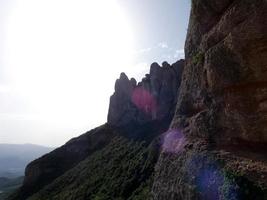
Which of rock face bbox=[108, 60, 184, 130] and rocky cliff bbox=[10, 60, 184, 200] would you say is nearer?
rocky cliff bbox=[10, 60, 184, 200]

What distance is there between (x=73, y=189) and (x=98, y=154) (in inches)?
807

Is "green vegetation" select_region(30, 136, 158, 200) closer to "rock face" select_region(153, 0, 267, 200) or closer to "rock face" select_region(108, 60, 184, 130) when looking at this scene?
"rock face" select_region(108, 60, 184, 130)

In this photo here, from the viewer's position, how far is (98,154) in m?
93.8

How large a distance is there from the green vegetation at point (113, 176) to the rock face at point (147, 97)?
13078 millimetres

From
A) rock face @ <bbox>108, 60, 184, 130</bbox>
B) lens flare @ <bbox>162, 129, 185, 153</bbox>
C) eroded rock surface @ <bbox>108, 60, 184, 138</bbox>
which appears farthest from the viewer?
rock face @ <bbox>108, 60, 184, 130</bbox>

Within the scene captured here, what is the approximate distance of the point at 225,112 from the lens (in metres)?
18.9

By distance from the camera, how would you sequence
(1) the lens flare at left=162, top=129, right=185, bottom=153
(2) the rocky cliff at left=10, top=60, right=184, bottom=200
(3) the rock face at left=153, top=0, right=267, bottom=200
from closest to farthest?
1. (3) the rock face at left=153, top=0, right=267, bottom=200
2. (1) the lens flare at left=162, top=129, right=185, bottom=153
3. (2) the rocky cliff at left=10, top=60, right=184, bottom=200

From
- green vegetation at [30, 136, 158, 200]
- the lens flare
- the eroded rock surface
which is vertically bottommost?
green vegetation at [30, 136, 158, 200]

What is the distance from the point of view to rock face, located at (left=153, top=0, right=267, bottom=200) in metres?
15.5

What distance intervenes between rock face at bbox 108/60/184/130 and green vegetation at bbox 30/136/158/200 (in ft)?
42.9

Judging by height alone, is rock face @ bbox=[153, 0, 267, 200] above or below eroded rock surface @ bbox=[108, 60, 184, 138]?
below

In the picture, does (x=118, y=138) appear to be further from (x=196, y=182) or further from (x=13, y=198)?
(x=196, y=182)

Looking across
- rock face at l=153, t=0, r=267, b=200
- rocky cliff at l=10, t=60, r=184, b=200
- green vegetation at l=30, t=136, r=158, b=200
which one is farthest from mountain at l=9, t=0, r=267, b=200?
rocky cliff at l=10, t=60, r=184, b=200

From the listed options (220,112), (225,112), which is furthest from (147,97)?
(225,112)
